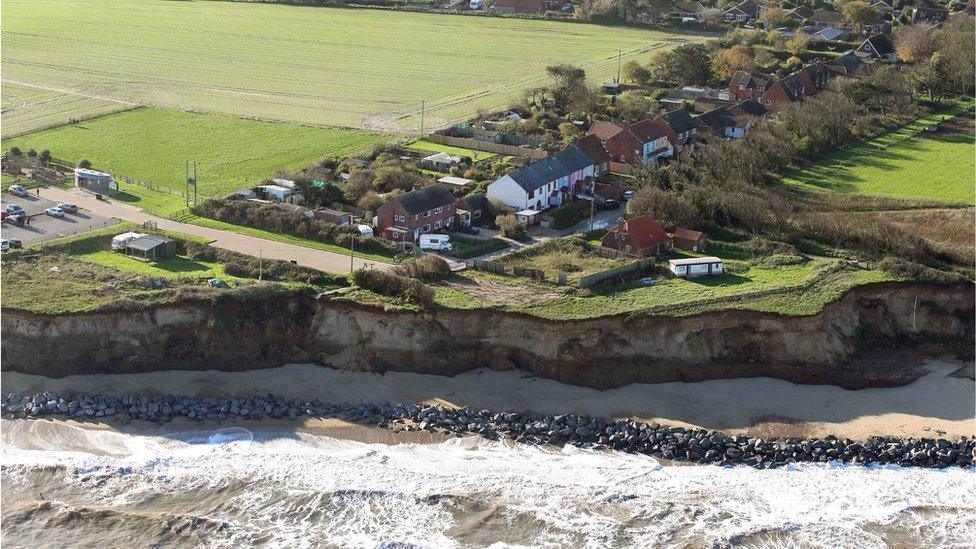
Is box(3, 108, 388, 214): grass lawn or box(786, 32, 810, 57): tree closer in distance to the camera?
box(3, 108, 388, 214): grass lawn

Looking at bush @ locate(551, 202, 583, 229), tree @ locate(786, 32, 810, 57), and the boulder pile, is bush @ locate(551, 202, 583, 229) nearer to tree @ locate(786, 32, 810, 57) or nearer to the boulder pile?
the boulder pile

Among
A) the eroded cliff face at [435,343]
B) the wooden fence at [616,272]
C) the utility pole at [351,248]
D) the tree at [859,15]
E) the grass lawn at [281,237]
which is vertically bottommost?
the eroded cliff face at [435,343]

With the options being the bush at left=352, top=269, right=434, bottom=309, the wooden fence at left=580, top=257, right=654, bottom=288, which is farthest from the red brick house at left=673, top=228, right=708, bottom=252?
the bush at left=352, top=269, right=434, bottom=309

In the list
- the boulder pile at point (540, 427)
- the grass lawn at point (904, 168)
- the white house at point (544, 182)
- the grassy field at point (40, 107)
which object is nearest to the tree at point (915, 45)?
the grass lawn at point (904, 168)

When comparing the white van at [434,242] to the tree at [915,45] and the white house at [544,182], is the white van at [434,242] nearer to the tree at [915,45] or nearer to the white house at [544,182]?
the white house at [544,182]

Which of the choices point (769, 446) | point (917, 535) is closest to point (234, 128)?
point (769, 446)

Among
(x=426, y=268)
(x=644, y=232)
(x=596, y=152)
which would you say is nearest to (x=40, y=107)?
(x=596, y=152)
